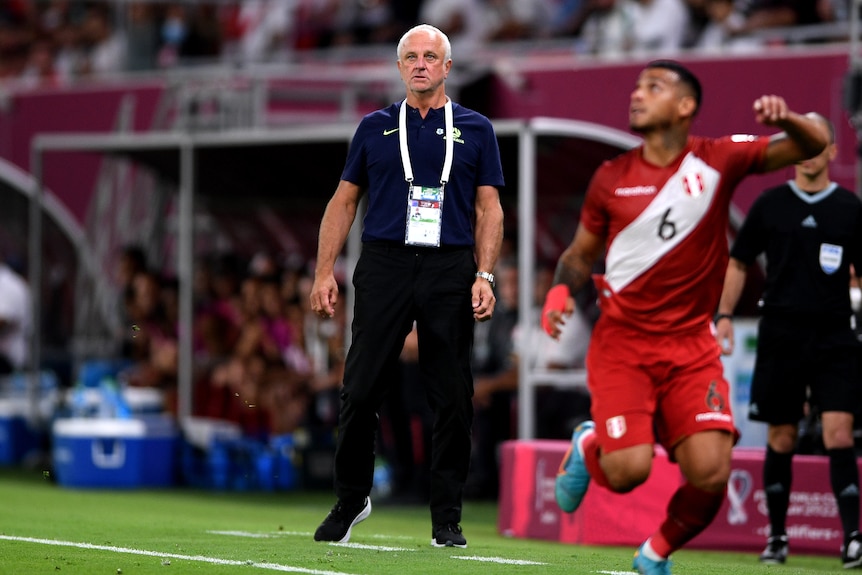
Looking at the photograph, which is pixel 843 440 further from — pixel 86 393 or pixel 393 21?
pixel 393 21

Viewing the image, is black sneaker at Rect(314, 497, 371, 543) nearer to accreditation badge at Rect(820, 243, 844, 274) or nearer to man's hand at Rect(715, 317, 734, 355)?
man's hand at Rect(715, 317, 734, 355)

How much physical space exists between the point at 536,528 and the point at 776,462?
194 cm

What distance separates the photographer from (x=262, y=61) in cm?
1877

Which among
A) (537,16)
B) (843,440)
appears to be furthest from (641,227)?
(537,16)

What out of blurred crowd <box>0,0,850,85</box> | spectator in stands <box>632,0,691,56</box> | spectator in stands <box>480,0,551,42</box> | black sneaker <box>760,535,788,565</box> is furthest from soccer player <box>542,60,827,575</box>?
spectator in stands <box>480,0,551,42</box>

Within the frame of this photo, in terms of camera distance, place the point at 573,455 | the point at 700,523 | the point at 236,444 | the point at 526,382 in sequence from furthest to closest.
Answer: the point at 236,444, the point at 526,382, the point at 573,455, the point at 700,523

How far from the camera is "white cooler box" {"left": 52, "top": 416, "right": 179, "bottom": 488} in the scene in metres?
14.9

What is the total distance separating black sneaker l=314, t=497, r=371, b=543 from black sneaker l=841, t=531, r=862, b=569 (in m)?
2.48

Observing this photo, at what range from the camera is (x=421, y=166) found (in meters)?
8.05

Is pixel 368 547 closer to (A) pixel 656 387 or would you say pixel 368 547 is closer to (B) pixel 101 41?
(A) pixel 656 387

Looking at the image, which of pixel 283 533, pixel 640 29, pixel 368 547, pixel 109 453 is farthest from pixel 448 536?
pixel 640 29

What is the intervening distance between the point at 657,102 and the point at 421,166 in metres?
1.41

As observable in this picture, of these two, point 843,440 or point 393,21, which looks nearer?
point 843,440

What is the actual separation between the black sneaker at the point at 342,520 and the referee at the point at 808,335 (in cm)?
212
